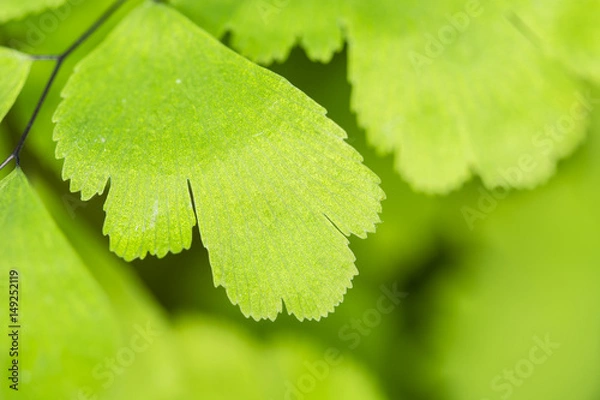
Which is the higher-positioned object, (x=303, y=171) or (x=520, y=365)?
(x=303, y=171)

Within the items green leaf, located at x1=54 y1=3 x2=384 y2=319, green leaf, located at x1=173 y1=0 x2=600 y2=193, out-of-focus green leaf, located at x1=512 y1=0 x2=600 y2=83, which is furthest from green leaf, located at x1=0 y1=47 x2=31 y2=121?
out-of-focus green leaf, located at x1=512 y1=0 x2=600 y2=83

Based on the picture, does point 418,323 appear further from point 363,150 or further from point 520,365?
point 363,150

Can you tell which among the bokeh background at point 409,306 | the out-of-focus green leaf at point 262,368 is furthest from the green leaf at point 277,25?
the out-of-focus green leaf at point 262,368

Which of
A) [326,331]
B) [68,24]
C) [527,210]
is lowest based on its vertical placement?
[326,331]

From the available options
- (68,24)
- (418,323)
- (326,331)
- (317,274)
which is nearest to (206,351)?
(326,331)

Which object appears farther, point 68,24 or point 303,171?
point 68,24
